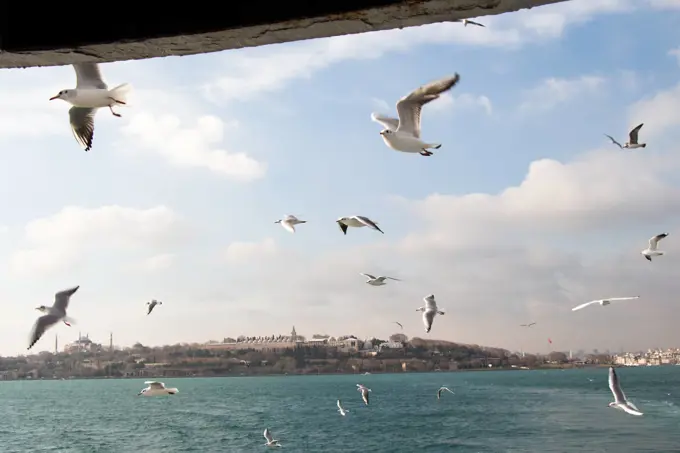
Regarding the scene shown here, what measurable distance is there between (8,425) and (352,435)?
27301 mm

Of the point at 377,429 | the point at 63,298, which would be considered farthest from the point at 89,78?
the point at 377,429

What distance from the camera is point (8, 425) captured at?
48.7 m

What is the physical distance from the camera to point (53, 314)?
9.95m

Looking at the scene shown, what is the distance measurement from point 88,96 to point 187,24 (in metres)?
2.80

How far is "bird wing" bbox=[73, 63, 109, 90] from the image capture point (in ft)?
11.3

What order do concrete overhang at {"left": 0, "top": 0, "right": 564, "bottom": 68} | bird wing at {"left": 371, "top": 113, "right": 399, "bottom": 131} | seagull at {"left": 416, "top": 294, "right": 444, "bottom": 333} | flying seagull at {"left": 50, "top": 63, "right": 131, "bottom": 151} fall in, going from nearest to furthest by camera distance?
concrete overhang at {"left": 0, "top": 0, "right": 564, "bottom": 68}, flying seagull at {"left": 50, "top": 63, "right": 131, "bottom": 151}, bird wing at {"left": 371, "top": 113, "right": 399, "bottom": 131}, seagull at {"left": 416, "top": 294, "right": 444, "bottom": 333}

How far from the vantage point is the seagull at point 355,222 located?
8047mm

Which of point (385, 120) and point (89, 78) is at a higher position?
point (385, 120)

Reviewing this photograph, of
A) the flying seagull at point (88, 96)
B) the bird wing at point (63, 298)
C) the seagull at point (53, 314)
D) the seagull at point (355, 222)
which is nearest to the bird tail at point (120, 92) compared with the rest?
the flying seagull at point (88, 96)

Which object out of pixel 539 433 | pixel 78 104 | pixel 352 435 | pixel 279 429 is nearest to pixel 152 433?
pixel 279 429

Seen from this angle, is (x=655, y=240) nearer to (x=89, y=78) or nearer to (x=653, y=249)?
(x=653, y=249)

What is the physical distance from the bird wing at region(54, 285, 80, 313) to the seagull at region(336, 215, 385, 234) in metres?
4.00

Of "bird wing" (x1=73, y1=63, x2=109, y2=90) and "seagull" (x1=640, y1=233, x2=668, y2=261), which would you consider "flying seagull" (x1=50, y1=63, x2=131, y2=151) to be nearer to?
"bird wing" (x1=73, y1=63, x2=109, y2=90)

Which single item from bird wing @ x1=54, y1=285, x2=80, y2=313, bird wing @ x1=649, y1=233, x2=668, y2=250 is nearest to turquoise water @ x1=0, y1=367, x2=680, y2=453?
bird wing @ x1=649, y1=233, x2=668, y2=250
